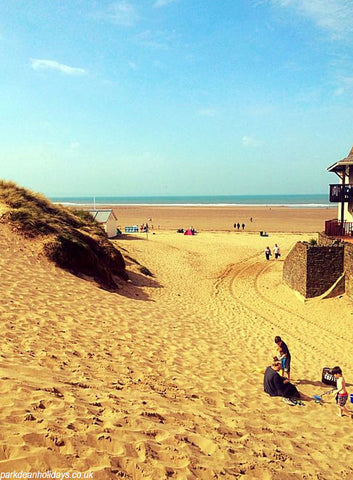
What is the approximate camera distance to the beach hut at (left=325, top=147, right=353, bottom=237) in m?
22.1

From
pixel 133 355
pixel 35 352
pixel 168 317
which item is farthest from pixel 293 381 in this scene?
pixel 35 352

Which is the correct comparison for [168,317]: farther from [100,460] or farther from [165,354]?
[100,460]

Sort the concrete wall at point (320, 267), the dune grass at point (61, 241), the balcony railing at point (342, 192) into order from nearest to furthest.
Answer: the dune grass at point (61, 241), the concrete wall at point (320, 267), the balcony railing at point (342, 192)

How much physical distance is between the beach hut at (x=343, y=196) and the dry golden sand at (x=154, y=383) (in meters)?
7.20

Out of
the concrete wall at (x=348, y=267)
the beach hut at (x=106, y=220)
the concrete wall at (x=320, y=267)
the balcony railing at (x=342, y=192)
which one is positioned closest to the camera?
the concrete wall at (x=348, y=267)

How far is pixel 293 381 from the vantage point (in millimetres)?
8945

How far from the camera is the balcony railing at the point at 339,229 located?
2204 centimetres

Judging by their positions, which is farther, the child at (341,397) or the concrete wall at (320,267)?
the concrete wall at (320,267)

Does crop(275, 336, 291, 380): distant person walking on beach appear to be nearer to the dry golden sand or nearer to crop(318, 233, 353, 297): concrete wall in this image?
the dry golden sand

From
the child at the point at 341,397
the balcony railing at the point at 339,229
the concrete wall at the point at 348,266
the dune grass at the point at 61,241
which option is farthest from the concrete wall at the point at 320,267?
the child at the point at 341,397

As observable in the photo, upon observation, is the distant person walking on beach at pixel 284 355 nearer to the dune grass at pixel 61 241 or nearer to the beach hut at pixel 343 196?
the dune grass at pixel 61 241

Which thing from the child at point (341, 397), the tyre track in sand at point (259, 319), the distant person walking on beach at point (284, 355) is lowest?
the tyre track in sand at point (259, 319)

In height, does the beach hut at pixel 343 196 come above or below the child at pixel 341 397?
above

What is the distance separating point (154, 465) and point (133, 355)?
4351 mm
